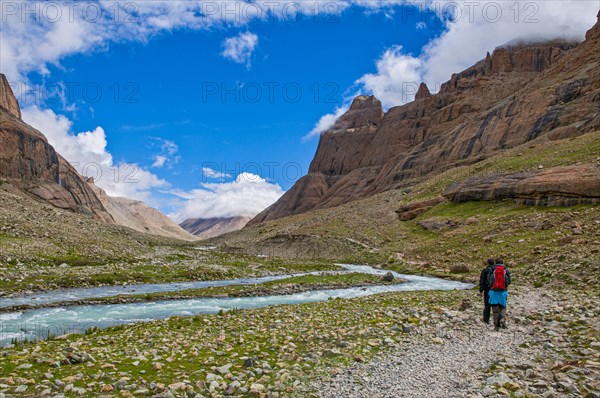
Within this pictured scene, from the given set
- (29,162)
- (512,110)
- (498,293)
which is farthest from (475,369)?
(29,162)

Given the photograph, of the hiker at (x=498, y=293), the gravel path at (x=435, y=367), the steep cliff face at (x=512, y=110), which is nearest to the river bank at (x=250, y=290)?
the hiker at (x=498, y=293)

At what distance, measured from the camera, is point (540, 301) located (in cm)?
2416

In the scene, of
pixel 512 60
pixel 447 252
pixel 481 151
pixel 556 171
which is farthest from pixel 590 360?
pixel 512 60

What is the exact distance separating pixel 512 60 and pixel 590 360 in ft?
724

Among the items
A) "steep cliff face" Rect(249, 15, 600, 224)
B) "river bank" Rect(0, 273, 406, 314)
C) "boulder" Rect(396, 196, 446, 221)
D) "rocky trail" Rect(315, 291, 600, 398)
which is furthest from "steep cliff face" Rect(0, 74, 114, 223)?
"rocky trail" Rect(315, 291, 600, 398)

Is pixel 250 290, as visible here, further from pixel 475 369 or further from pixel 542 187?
pixel 542 187

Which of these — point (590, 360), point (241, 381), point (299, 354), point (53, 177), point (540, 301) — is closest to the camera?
point (241, 381)

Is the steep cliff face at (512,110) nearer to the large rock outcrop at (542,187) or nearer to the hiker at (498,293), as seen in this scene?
the large rock outcrop at (542,187)

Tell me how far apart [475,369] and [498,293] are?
7409 mm

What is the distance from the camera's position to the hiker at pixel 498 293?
17.7m

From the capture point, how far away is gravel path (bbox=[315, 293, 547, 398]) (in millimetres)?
10234

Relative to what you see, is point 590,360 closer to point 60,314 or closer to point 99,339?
point 99,339

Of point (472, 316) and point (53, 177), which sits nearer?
point (472, 316)

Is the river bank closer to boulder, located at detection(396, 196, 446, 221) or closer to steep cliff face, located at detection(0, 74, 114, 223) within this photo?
boulder, located at detection(396, 196, 446, 221)
